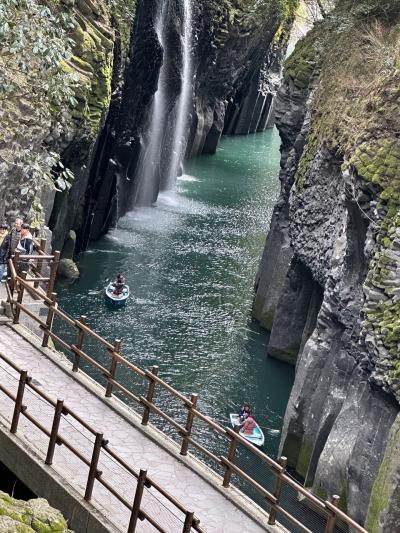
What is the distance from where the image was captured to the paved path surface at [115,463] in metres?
16.1

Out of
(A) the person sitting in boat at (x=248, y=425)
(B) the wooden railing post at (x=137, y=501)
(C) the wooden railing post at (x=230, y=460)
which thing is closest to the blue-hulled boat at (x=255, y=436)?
(A) the person sitting in boat at (x=248, y=425)

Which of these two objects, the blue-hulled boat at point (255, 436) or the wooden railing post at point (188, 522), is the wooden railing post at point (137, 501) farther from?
the blue-hulled boat at point (255, 436)

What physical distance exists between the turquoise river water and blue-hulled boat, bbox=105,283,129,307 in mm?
295

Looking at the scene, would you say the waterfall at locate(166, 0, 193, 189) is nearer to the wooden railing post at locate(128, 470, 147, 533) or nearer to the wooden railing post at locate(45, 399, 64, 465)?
the wooden railing post at locate(45, 399, 64, 465)

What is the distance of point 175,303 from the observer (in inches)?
1693

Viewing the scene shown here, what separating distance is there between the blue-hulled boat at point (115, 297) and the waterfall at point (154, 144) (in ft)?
63.8

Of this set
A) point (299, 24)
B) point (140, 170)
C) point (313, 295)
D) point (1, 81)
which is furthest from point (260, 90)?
point (1, 81)

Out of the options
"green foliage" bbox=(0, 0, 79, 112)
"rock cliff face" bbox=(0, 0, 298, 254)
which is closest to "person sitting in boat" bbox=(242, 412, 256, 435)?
"rock cliff face" bbox=(0, 0, 298, 254)

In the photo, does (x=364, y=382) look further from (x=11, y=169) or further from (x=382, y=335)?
(x=11, y=169)

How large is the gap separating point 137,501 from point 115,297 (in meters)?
25.7

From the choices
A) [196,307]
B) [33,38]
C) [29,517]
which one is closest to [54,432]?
[29,517]

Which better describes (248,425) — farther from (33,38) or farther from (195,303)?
(33,38)

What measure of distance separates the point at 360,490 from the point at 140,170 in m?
36.6

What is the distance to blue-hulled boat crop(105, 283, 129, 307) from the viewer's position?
1596 inches
